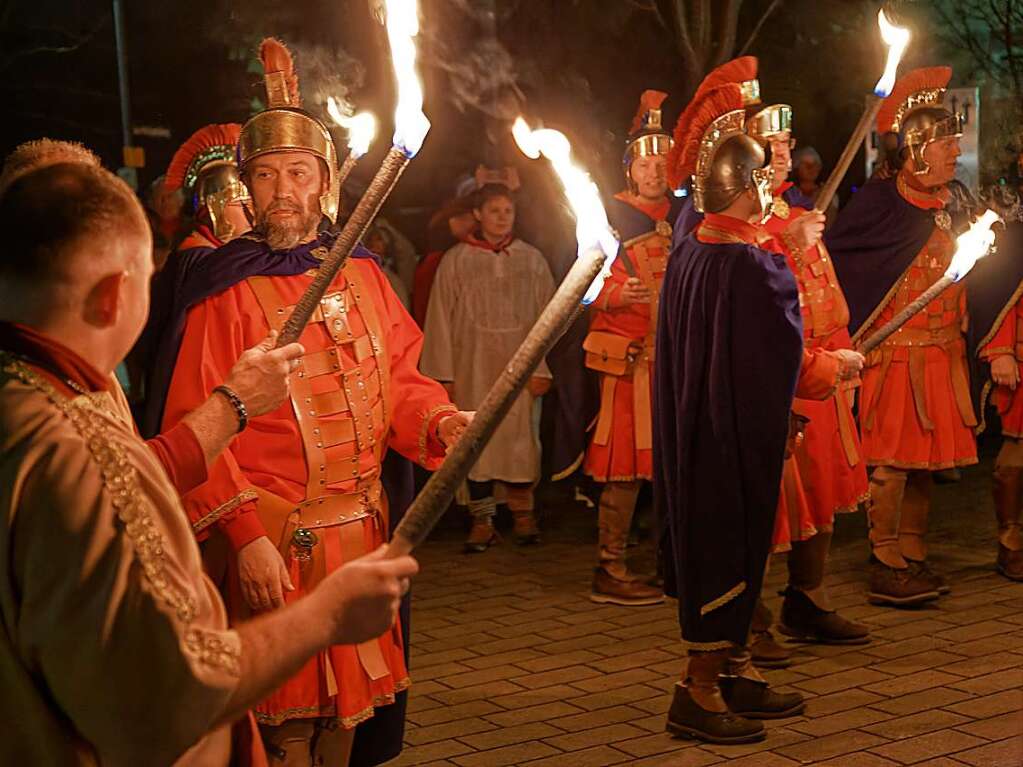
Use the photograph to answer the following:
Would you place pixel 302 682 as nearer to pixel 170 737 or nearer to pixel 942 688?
pixel 170 737

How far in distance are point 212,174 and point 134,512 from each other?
4.67 meters

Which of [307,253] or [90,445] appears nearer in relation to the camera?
[90,445]

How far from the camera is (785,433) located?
519 cm

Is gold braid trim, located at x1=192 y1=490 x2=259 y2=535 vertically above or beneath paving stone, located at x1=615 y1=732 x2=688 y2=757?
above

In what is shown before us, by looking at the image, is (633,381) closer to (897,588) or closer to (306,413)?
(897,588)

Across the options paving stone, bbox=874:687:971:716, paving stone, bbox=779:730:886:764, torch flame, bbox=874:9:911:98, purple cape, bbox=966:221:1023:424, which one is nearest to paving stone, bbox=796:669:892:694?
paving stone, bbox=874:687:971:716

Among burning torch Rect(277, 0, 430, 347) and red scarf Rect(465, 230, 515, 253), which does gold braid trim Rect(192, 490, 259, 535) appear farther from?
red scarf Rect(465, 230, 515, 253)

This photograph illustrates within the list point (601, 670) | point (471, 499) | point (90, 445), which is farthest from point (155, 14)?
point (90, 445)

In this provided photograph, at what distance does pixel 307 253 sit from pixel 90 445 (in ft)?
7.30

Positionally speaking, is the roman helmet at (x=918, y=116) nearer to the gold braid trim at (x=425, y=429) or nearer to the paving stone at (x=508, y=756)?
the paving stone at (x=508, y=756)

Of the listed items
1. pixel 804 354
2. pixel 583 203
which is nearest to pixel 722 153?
pixel 804 354

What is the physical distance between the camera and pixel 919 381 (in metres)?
7.34

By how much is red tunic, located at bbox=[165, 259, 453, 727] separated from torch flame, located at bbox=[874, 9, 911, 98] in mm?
2498

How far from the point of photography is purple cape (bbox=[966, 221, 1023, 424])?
7688mm
